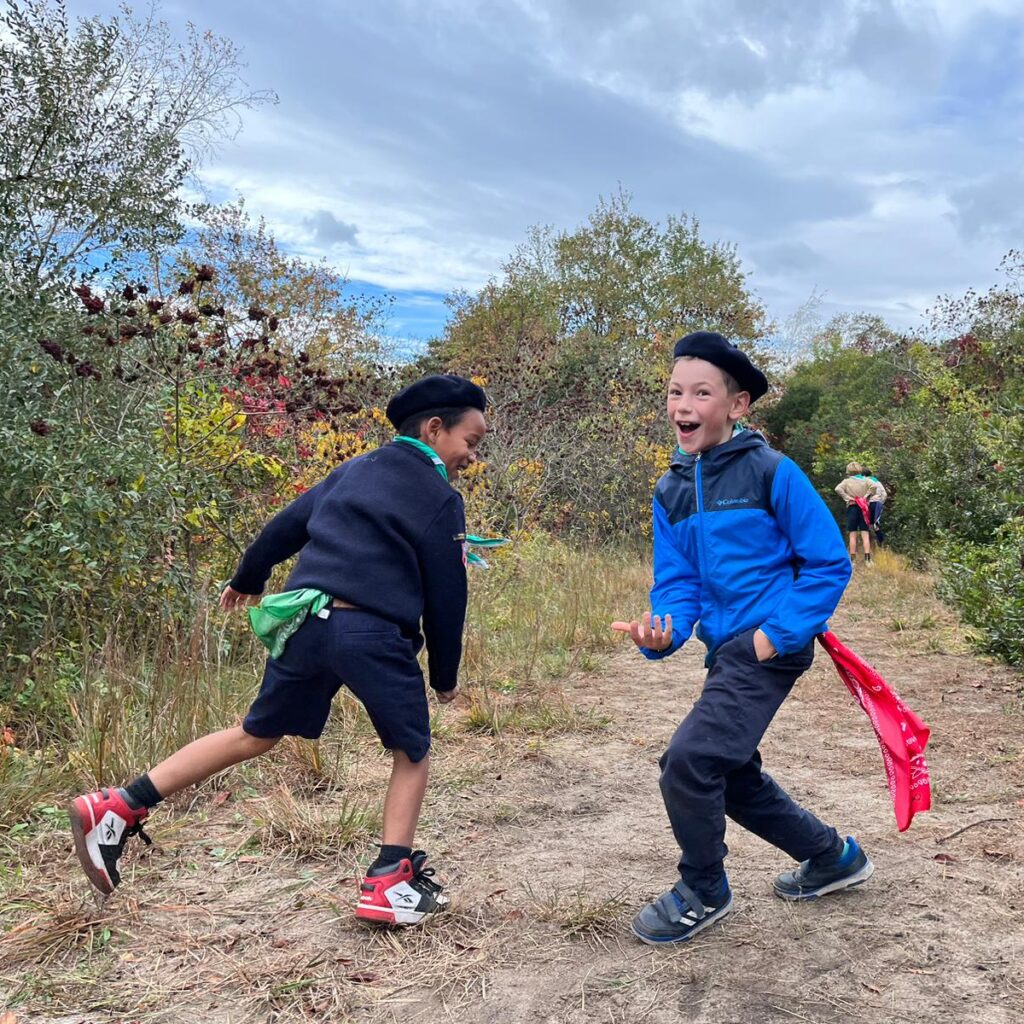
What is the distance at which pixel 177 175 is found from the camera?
8.29 meters

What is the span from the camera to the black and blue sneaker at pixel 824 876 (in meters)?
2.95

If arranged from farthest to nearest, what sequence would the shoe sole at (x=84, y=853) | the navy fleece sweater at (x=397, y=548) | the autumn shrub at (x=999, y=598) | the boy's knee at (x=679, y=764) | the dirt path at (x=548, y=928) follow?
1. the autumn shrub at (x=999, y=598)
2. the navy fleece sweater at (x=397, y=548)
3. the shoe sole at (x=84, y=853)
4. the boy's knee at (x=679, y=764)
5. the dirt path at (x=548, y=928)

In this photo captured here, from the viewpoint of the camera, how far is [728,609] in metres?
2.78

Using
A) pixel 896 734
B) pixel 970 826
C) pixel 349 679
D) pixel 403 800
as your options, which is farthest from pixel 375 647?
pixel 970 826

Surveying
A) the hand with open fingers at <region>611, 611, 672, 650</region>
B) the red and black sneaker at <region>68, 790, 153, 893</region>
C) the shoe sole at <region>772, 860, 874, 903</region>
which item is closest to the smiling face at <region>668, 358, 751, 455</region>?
the hand with open fingers at <region>611, 611, 672, 650</region>

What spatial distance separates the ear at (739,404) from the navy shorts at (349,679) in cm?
117

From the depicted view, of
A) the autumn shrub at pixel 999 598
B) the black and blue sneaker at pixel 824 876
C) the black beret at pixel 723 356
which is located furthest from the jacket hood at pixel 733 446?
the autumn shrub at pixel 999 598

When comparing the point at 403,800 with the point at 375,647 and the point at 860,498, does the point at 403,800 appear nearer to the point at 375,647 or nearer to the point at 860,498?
the point at 375,647

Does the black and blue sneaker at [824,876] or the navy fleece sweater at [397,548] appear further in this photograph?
the black and blue sneaker at [824,876]

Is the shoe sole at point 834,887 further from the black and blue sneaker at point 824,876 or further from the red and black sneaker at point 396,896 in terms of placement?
the red and black sneaker at point 396,896

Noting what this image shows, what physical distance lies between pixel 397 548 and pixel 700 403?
97cm

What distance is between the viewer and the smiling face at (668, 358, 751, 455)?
2760 mm

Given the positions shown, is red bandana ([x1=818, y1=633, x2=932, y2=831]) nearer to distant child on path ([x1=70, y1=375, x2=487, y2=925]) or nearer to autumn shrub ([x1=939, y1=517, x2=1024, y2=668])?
distant child on path ([x1=70, y1=375, x2=487, y2=925])

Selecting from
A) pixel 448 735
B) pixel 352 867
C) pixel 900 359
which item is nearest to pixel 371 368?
pixel 448 735
